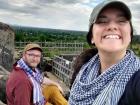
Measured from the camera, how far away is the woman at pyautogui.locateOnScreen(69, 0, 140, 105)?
143cm

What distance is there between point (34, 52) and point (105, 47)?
2.43m

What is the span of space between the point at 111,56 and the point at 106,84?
0.12 m

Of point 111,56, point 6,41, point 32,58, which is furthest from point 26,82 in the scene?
point 6,41

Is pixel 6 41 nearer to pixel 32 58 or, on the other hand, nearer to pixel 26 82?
pixel 32 58

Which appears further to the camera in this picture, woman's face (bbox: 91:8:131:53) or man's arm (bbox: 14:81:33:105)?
man's arm (bbox: 14:81:33:105)

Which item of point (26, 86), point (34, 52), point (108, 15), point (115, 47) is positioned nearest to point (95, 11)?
point (108, 15)

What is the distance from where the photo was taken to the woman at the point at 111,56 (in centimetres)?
143

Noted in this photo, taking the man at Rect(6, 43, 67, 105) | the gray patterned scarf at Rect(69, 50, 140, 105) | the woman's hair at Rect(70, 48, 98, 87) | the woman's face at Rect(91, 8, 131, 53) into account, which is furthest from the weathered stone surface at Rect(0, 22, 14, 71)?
the woman's face at Rect(91, 8, 131, 53)

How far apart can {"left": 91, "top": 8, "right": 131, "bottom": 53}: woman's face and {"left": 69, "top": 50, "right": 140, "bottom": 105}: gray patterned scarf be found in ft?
0.22

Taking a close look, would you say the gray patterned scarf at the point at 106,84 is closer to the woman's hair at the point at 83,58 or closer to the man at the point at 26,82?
the woman's hair at the point at 83,58

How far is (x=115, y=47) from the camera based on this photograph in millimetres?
1496

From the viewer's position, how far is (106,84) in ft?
4.89

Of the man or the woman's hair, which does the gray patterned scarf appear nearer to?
the woman's hair

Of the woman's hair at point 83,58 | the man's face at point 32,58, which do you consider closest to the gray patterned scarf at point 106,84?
the woman's hair at point 83,58
